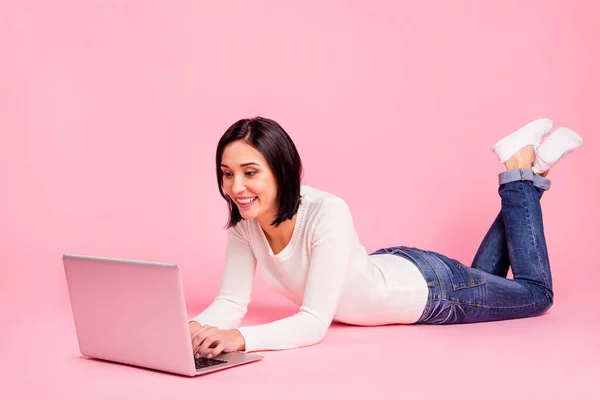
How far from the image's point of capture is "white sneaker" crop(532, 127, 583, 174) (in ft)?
15.0

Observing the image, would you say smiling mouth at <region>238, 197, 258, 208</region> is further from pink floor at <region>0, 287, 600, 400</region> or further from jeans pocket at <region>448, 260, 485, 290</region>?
jeans pocket at <region>448, 260, 485, 290</region>

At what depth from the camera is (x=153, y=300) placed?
9.91ft

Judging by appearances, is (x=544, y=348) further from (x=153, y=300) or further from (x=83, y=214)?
(x=83, y=214)

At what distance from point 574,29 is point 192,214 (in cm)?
281

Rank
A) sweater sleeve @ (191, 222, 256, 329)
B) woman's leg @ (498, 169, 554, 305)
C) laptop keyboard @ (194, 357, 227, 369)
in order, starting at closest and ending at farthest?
laptop keyboard @ (194, 357, 227, 369), sweater sleeve @ (191, 222, 256, 329), woman's leg @ (498, 169, 554, 305)

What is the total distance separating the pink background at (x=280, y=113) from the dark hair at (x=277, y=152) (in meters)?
1.50

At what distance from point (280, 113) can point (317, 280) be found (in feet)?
7.86

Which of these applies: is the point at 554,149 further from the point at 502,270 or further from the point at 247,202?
the point at 247,202

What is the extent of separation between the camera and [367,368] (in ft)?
11.0

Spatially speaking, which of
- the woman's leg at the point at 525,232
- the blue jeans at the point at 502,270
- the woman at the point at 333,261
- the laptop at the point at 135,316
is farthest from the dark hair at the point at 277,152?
the woman's leg at the point at 525,232

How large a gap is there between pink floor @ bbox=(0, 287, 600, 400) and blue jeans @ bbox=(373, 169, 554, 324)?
0.33ft

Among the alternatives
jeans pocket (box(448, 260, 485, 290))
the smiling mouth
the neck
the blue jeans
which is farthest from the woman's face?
jeans pocket (box(448, 260, 485, 290))

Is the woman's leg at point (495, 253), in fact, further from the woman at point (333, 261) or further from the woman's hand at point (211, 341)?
the woman's hand at point (211, 341)

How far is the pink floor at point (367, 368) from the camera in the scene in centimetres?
302
